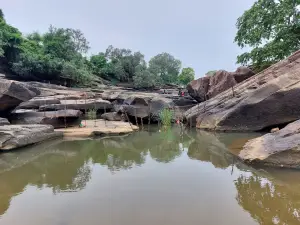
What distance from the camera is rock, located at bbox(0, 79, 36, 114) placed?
335 inches

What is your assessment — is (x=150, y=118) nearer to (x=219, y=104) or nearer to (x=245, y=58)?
(x=219, y=104)

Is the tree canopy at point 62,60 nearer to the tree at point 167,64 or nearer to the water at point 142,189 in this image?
the tree at point 167,64

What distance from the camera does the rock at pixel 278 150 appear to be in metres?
4.53

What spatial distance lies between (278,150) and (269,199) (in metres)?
1.61

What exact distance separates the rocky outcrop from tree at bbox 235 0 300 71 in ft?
2.57

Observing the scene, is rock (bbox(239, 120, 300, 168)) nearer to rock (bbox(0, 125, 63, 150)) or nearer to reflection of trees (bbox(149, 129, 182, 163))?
reflection of trees (bbox(149, 129, 182, 163))

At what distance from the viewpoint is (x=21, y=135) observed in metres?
6.95

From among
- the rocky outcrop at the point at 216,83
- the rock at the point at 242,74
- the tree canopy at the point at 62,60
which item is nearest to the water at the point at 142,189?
the rocky outcrop at the point at 216,83

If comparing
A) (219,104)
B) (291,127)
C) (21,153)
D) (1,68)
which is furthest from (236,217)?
(1,68)

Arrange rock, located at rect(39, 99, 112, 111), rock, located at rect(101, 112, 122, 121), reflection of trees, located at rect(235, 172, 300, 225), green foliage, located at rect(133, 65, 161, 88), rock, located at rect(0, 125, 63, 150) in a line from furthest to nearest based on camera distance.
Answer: green foliage, located at rect(133, 65, 161, 88) → rock, located at rect(101, 112, 122, 121) → rock, located at rect(39, 99, 112, 111) → rock, located at rect(0, 125, 63, 150) → reflection of trees, located at rect(235, 172, 300, 225)

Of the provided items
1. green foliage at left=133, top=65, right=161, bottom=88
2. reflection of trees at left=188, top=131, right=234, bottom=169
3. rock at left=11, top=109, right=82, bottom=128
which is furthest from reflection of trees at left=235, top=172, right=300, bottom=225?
green foliage at left=133, top=65, right=161, bottom=88

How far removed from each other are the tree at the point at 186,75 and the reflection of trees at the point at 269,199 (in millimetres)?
44757

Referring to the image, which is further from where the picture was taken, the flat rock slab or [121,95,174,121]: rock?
[121,95,174,121]: rock

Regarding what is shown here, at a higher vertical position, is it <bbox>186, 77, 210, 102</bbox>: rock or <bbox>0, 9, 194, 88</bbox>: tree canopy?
<bbox>0, 9, 194, 88</bbox>: tree canopy
